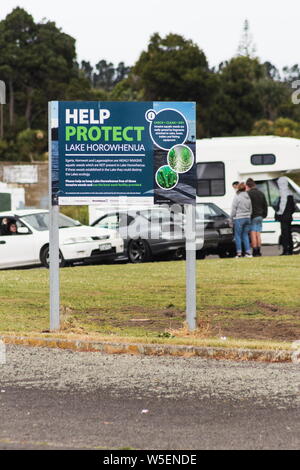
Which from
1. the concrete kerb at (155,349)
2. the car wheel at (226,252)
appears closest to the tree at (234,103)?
the car wheel at (226,252)

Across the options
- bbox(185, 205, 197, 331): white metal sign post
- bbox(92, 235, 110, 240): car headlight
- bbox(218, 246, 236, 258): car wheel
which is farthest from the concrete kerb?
bbox(218, 246, 236, 258): car wheel

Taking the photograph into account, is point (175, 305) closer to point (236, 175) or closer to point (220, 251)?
point (220, 251)

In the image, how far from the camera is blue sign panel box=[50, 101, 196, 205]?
11.5m

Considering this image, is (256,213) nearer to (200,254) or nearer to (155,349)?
(200,254)

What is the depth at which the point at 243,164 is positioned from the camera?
2827 cm

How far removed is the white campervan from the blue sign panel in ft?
53.4

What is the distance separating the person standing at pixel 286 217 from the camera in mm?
23891

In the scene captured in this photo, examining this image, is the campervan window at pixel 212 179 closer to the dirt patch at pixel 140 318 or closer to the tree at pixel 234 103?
the dirt patch at pixel 140 318

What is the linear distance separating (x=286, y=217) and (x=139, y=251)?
12.0ft

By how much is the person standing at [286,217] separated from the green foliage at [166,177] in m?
12.7

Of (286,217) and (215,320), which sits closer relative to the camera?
(215,320)

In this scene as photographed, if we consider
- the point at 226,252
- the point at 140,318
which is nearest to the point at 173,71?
the point at 226,252

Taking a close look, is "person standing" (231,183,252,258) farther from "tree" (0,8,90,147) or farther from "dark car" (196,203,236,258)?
"tree" (0,8,90,147)

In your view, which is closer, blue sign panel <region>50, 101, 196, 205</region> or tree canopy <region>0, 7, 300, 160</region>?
blue sign panel <region>50, 101, 196, 205</region>
